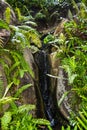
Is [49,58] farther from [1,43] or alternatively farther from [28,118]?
[28,118]

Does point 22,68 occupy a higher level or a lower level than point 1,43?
lower

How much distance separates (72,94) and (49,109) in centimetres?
100

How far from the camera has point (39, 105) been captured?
19.7ft

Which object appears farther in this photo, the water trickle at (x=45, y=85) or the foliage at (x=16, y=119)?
the water trickle at (x=45, y=85)

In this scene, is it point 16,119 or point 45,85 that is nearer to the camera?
point 16,119

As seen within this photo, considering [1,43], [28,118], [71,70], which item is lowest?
[28,118]

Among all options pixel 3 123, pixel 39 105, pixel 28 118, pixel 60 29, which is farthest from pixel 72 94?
pixel 60 29

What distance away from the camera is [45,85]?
701 centimetres

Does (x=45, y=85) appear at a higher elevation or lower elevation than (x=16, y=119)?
higher

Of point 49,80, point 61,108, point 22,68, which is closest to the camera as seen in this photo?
point 22,68

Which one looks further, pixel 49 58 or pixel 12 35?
pixel 49 58

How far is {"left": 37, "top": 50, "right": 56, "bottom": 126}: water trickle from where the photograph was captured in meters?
6.39

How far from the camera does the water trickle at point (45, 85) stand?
639 centimetres

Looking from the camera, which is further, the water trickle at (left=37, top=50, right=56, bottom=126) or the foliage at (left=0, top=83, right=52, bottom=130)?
the water trickle at (left=37, top=50, right=56, bottom=126)
